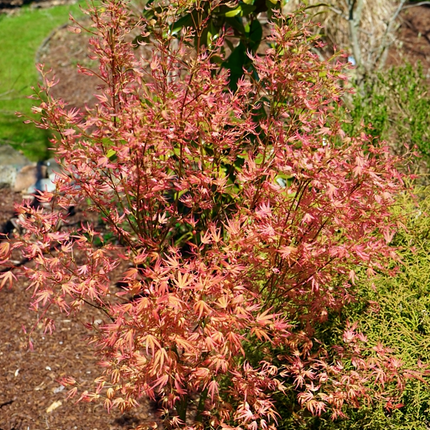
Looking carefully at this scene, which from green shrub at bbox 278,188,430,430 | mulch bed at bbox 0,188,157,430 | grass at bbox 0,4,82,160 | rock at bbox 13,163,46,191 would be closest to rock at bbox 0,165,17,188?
rock at bbox 13,163,46,191

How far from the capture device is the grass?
6.43 meters

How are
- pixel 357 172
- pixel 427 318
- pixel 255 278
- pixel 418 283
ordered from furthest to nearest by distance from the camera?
1. pixel 418 283
2. pixel 427 318
3. pixel 255 278
4. pixel 357 172

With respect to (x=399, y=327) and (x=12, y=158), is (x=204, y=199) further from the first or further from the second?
(x=12, y=158)

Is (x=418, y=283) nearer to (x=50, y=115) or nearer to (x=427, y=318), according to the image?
(x=427, y=318)

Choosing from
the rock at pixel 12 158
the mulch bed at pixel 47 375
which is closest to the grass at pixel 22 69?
the rock at pixel 12 158

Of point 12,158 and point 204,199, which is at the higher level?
point 204,199

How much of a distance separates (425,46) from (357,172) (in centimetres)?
839

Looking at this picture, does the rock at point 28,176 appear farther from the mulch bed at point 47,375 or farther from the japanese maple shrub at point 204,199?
the japanese maple shrub at point 204,199

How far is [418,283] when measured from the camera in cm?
251

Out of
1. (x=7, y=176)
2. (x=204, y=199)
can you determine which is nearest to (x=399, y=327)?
(x=204, y=199)

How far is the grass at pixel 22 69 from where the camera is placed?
21.1 feet

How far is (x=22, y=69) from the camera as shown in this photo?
27.3ft

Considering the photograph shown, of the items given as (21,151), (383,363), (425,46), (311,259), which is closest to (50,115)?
(311,259)

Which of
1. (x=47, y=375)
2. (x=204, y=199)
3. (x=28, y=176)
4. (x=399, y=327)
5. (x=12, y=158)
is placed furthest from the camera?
(x=12, y=158)
